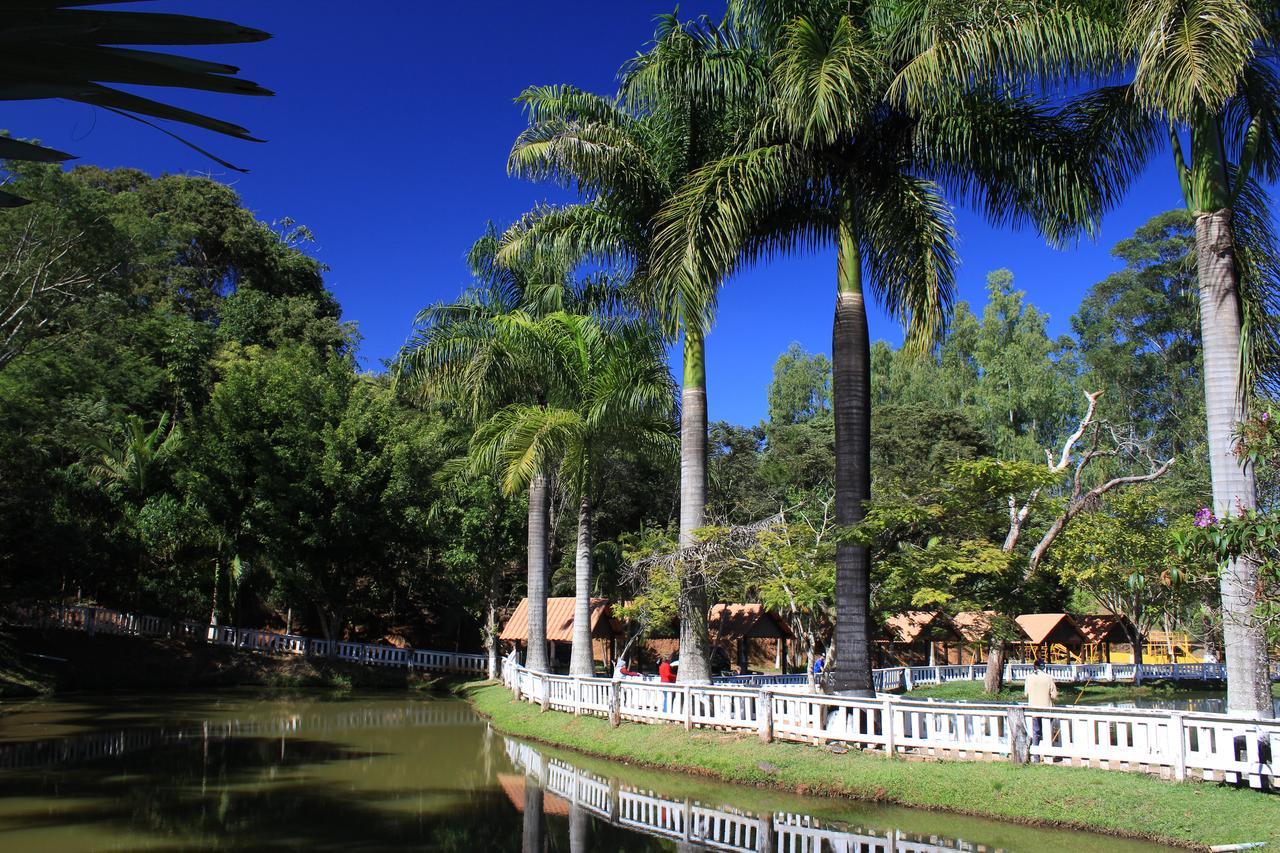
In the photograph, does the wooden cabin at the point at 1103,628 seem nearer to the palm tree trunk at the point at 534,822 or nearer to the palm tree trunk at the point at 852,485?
the palm tree trunk at the point at 852,485

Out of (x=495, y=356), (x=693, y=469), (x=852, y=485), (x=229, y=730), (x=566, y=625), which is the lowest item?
(x=229, y=730)

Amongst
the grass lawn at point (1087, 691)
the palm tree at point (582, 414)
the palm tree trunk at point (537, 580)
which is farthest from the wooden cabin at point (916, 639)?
the palm tree trunk at point (537, 580)

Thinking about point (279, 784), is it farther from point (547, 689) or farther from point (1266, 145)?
point (1266, 145)

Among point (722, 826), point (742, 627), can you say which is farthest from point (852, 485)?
point (742, 627)

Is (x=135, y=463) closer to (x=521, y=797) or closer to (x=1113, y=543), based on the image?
(x=521, y=797)

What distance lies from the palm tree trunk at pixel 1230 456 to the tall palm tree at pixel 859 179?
2.42 meters

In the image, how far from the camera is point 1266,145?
1269cm

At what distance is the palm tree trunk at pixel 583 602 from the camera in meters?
21.4

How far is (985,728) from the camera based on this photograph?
1232cm

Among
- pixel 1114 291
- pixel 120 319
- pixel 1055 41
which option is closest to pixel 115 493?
pixel 120 319

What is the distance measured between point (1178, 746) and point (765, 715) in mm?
5715

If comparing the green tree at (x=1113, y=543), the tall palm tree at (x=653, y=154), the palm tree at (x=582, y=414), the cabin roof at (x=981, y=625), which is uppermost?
the tall palm tree at (x=653, y=154)

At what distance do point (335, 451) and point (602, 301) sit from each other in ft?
42.6

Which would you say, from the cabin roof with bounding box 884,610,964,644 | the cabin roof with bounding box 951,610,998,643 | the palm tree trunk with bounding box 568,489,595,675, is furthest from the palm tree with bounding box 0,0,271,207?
the cabin roof with bounding box 884,610,964,644
